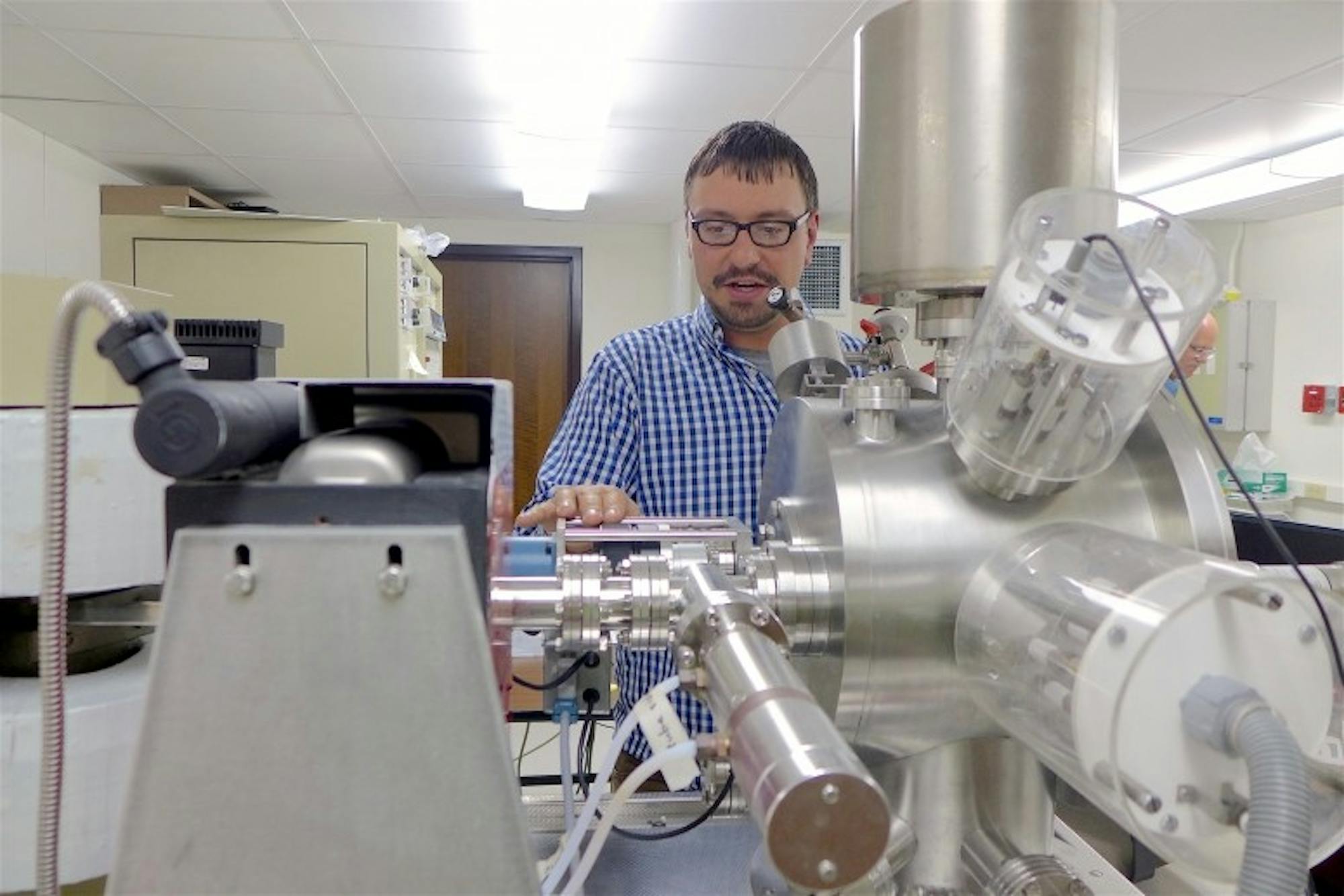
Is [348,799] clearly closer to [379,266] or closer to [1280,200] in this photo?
[379,266]

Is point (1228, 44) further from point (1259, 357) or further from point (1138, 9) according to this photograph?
point (1259, 357)

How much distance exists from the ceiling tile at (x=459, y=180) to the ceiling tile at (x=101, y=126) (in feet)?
2.48

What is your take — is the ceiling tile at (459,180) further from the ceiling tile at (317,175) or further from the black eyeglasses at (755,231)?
the black eyeglasses at (755,231)

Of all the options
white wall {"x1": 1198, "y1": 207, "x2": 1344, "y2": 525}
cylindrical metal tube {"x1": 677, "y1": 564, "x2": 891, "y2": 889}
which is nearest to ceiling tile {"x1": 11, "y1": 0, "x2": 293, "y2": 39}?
cylindrical metal tube {"x1": 677, "y1": 564, "x2": 891, "y2": 889}

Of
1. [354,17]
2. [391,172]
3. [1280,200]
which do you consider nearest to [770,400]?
[354,17]

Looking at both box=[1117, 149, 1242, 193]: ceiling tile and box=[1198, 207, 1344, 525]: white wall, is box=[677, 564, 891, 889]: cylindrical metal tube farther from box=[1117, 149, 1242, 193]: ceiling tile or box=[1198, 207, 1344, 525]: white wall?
box=[1198, 207, 1344, 525]: white wall

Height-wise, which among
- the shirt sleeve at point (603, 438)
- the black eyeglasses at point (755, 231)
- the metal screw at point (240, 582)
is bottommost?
the metal screw at point (240, 582)

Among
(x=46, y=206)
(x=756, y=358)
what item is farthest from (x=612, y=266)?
(x=756, y=358)

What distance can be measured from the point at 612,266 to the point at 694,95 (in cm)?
201

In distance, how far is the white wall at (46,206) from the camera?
2.63m

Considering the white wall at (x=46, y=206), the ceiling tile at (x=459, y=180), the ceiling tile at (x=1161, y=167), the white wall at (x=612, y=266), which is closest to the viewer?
the white wall at (x=46, y=206)

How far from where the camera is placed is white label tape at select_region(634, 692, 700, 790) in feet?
1.55

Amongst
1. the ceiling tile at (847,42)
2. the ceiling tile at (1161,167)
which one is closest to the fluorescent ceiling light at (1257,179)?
the ceiling tile at (1161,167)

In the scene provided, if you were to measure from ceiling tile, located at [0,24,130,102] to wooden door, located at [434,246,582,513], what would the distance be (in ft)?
6.79
